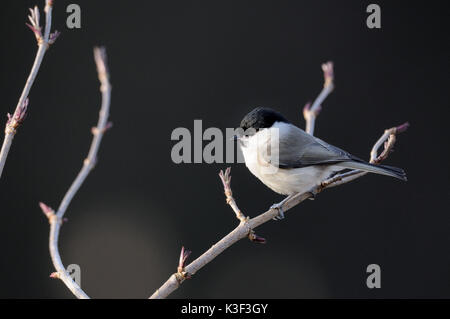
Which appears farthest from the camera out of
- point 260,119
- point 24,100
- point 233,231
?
point 260,119

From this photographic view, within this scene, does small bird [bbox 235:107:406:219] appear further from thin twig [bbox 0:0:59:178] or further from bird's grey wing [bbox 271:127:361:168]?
thin twig [bbox 0:0:59:178]

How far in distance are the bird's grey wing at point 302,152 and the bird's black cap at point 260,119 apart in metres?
0.08

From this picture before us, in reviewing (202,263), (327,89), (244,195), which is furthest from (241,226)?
(244,195)

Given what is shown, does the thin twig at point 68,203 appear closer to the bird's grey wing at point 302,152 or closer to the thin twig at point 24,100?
the thin twig at point 24,100

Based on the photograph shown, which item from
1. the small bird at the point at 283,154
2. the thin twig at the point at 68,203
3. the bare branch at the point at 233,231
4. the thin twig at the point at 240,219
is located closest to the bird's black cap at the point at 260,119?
the small bird at the point at 283,154

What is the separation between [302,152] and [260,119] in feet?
0.66

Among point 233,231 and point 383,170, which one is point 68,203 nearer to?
point 233,231

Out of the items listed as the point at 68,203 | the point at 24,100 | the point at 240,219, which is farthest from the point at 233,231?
the point at 24,100

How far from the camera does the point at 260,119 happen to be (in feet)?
5.62

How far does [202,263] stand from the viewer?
101 cm

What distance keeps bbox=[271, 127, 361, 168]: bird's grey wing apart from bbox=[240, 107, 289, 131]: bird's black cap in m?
0.08

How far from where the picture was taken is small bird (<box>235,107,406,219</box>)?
1.69 meters

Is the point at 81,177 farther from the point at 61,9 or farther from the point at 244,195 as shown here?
the point at 61,9

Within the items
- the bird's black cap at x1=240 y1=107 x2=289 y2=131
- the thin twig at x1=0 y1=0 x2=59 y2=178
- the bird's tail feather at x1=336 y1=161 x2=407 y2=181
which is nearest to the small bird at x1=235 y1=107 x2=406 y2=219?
the bird's black cap at x1=240 y1=107 x2=289 y2=131
